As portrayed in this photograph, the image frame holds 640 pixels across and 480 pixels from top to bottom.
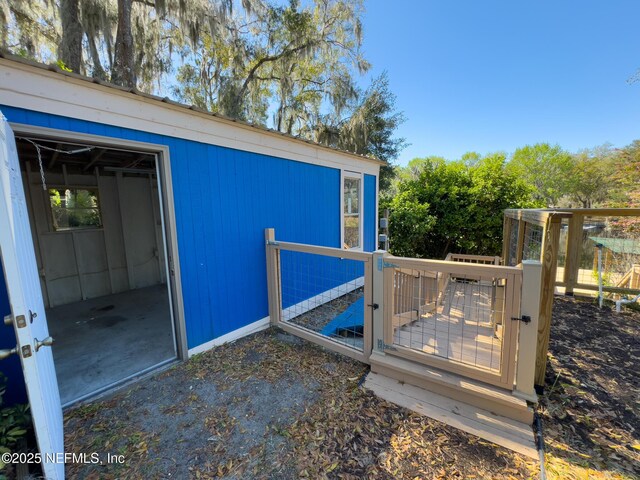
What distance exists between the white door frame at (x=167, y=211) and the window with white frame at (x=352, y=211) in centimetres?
344

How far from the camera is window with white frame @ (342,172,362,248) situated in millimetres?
5621

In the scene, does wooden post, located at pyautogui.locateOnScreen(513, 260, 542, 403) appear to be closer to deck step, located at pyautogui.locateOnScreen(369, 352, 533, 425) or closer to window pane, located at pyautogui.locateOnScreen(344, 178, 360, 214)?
deck step, located at pyautogui.locateOnScreen(369, 352, 533, 425)

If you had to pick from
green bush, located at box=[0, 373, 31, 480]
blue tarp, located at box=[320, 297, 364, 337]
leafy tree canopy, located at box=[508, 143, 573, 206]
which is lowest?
blue tarp, located at box=[320, 297, 364, 337]

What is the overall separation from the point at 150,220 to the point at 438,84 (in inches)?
515

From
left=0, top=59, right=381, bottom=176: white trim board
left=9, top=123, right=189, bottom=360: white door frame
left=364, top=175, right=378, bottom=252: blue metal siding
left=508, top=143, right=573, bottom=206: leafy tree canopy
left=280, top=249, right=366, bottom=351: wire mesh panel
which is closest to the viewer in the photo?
left=0, top=59, right=381, bottom=176: white trim board

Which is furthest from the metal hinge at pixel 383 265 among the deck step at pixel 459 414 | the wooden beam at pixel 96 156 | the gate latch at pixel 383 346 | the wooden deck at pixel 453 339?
the wooden beam at pixel 96 156

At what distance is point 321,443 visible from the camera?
194cm

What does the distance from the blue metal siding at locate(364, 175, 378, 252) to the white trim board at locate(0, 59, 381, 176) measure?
276 cm

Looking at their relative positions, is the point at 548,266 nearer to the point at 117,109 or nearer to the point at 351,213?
the point at 351,213

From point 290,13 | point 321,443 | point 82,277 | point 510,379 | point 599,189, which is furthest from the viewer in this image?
point 599,189

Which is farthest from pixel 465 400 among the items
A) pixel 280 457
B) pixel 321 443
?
pixel 280 457

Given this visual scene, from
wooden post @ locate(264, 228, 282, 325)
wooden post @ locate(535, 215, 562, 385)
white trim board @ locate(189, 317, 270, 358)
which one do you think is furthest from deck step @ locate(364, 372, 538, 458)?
white trim board @ locate(189, 317, 270, 358)

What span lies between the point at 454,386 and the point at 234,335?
2.61 m

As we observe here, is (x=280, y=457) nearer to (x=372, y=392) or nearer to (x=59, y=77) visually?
(x=372, y=392)
